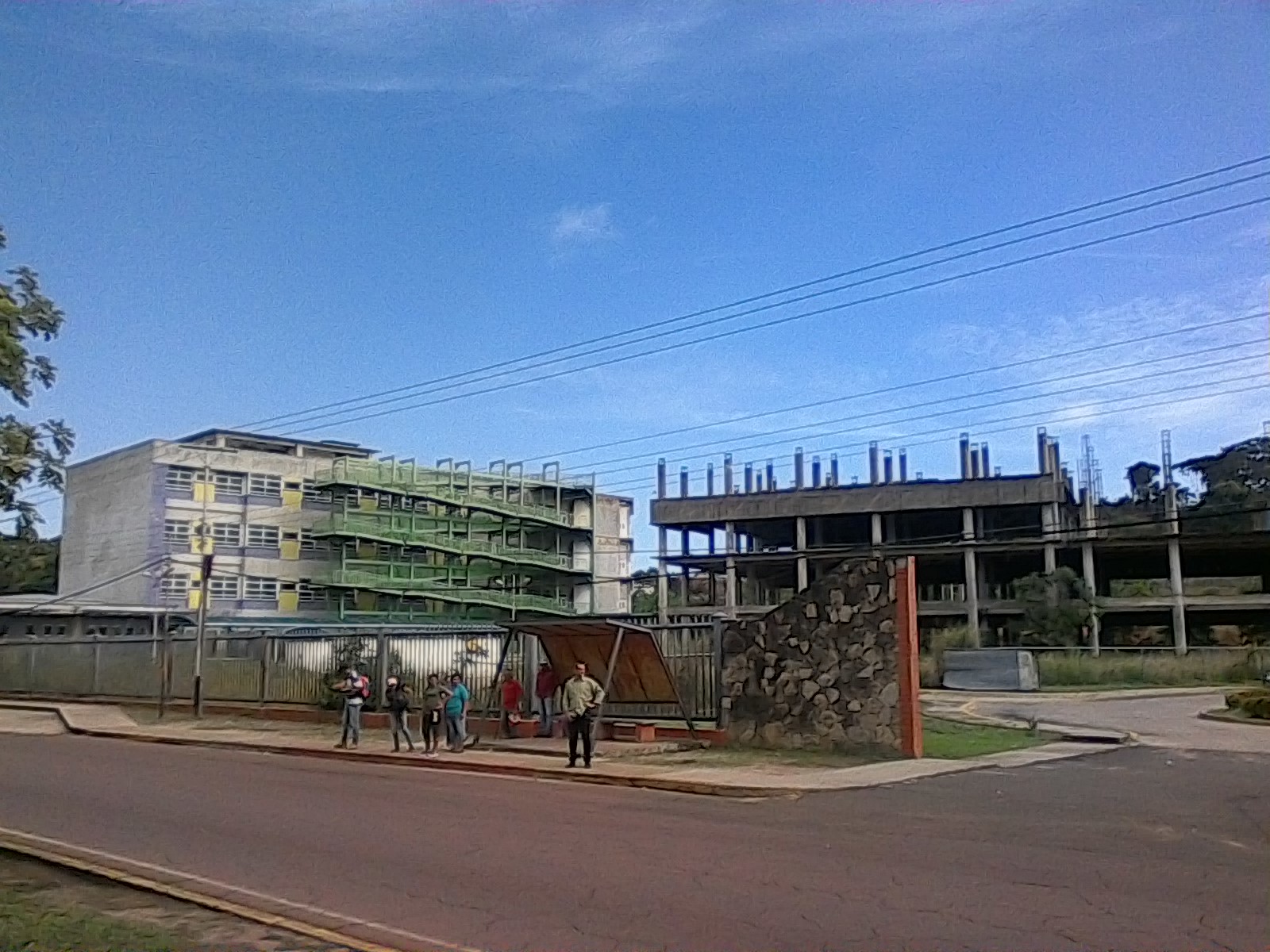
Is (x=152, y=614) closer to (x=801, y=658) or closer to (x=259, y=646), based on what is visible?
(x=259, y=646)

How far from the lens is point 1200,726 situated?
28.6 metres

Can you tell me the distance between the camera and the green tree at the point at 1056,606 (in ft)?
191

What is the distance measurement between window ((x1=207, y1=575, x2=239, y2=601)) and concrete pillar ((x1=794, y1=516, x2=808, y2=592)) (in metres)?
31.5

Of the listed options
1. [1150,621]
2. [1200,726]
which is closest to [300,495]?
[1150,621]

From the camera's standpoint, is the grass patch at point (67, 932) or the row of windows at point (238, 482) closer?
the grass patch at point (67, 932)

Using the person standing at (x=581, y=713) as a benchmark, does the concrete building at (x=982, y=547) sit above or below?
above

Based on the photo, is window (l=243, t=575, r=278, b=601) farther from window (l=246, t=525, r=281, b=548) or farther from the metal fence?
the metal fence

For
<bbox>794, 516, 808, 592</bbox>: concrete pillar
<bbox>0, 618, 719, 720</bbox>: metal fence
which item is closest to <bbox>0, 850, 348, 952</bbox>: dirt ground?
<bbox>0, 618, 719, 720</bbox>: metal fence

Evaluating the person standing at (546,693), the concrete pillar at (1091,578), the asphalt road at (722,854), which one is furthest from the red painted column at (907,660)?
the concrete pillar at (1091,578)

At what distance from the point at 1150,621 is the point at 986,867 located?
67.7 metres

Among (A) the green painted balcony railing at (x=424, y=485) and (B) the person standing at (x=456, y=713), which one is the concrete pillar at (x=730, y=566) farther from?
(B) the person standing at (x=456, y=713)

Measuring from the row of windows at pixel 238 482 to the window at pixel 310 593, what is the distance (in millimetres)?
5240

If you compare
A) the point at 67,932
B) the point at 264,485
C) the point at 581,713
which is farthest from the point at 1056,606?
Result: the point at 67,932

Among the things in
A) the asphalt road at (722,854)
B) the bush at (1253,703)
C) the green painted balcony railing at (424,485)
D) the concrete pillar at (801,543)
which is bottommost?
the asphalt road at (722,854)
